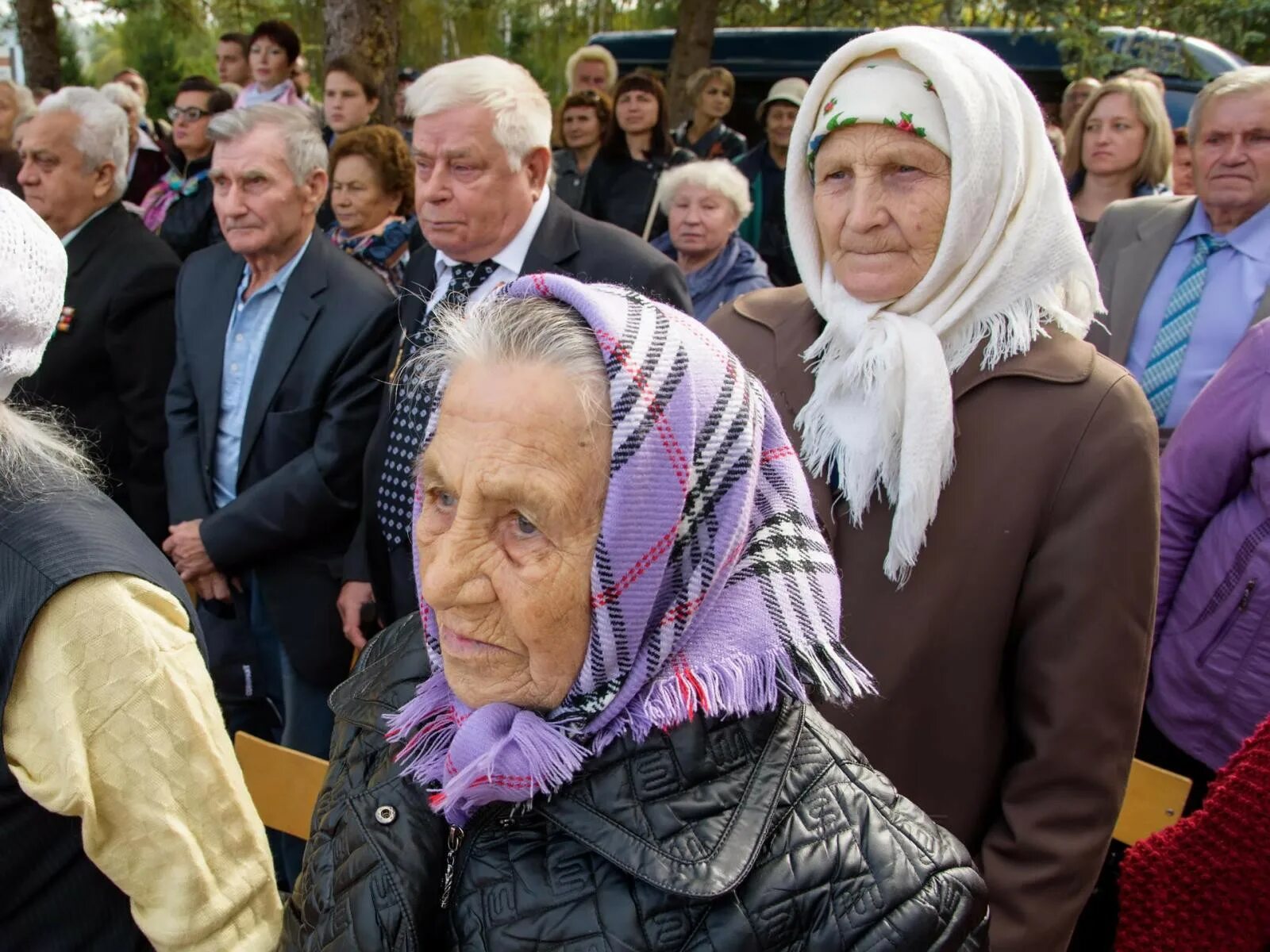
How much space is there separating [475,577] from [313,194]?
105 inches

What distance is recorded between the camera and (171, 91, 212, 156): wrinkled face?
6297mm

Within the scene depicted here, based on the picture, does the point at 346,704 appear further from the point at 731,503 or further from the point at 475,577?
the point at 731,503

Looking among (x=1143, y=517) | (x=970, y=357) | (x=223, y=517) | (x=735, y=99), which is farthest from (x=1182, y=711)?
(x=735, y=99)

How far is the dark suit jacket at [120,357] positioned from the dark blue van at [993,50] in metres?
4.26

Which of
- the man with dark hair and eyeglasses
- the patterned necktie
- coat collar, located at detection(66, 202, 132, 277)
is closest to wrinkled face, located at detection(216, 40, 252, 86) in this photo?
the man with dark hair and eyeglasses

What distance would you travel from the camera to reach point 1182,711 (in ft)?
8.07

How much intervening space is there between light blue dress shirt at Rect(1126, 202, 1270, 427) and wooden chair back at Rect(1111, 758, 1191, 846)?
1.40 meters

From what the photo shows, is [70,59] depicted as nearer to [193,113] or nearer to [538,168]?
[193,113]

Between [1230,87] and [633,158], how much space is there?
3542 millimetres

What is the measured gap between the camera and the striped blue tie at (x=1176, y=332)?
3207 mm

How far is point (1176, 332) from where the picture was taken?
326 cm

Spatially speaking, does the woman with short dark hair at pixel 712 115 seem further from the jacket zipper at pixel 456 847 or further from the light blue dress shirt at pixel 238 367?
the jacket zipper at pixel 456 847

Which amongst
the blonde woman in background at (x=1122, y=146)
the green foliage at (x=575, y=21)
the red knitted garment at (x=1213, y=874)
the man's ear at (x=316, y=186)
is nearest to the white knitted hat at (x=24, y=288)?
the man's ear at (x=316, y=186)

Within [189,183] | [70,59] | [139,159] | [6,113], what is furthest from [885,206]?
[70,59]
